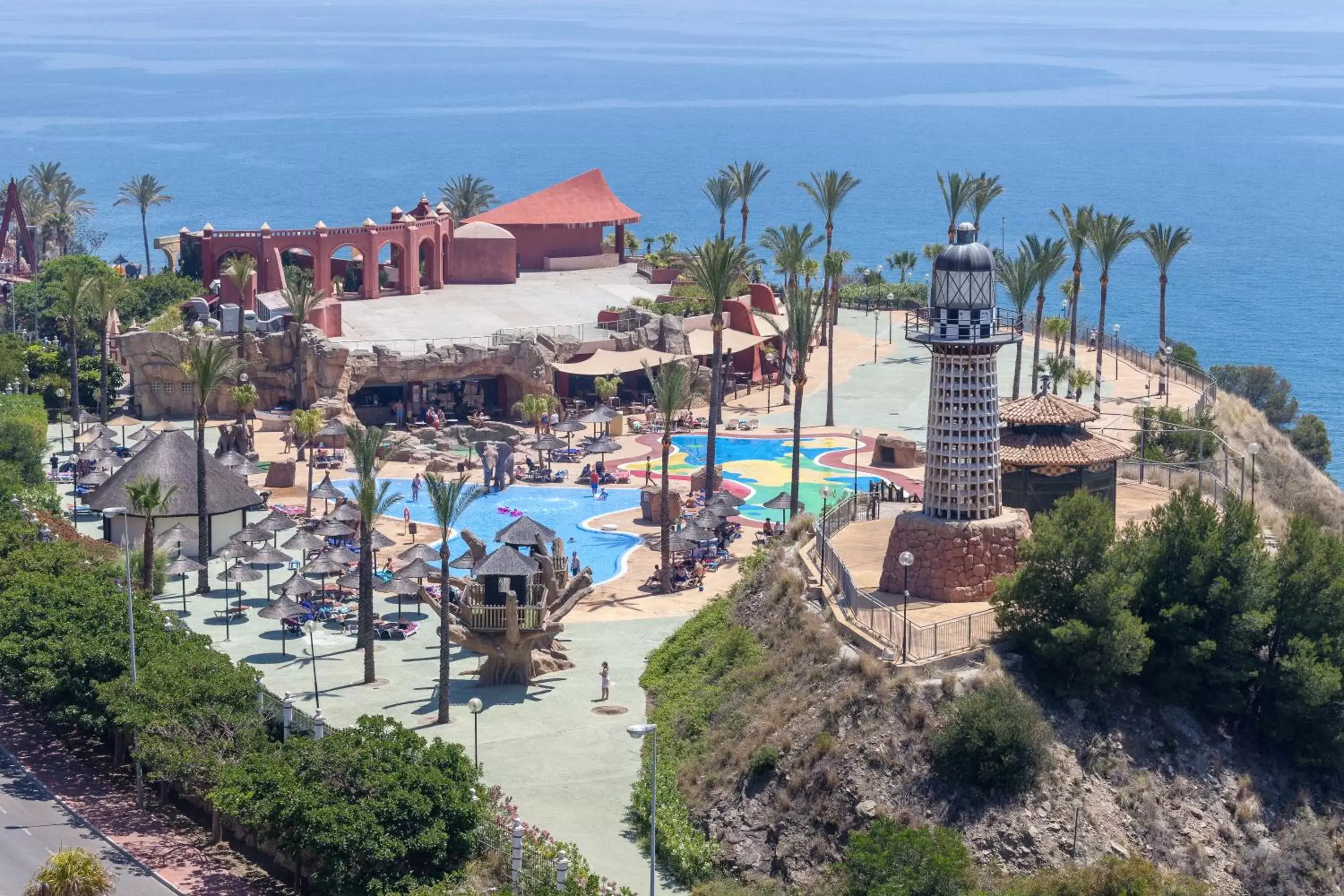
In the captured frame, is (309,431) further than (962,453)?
Yes

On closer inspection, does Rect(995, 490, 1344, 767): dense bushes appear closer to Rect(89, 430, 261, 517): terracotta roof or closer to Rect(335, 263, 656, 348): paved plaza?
Rect(89, 430, 261, 517): terracotta roof

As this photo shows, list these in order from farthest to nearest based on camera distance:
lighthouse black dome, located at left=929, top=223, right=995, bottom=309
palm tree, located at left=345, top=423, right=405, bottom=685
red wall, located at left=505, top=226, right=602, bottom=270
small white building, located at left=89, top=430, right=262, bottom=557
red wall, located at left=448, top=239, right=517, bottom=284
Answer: red wall, located at left=505, top=226, right=602, bottom=270
red wall, located at left=448, top=239, right=517, bottom=284
small white building, located at left=89, top=430, right=262, bottom=557
palm tree, located at left=345, top=423, right=405, bottom=685
lighthouse black dome, located at left=929, top=223, right=995, bottom=309

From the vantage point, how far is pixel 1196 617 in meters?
40.5

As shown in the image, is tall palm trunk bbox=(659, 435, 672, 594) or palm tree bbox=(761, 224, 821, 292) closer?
tall palm trunk bbox=(659, 435, 672, 594)

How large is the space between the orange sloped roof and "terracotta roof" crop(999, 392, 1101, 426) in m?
54.3

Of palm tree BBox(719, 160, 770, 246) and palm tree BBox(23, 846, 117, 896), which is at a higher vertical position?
palm tree BBox(719, 160, 770, 246)

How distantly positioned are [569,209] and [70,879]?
70.0 meters

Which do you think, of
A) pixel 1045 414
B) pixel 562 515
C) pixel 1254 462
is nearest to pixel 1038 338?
pixel 1254 462

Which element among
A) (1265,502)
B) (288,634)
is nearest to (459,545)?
(288,634)

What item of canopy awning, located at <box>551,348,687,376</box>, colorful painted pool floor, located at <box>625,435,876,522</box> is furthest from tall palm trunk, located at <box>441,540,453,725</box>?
canopy awning, located at <box>551,348,687,376</box>

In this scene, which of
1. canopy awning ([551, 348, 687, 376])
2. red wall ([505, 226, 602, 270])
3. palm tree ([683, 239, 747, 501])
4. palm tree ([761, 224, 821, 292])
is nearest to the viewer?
palm tree ([683, 239, 747, 501])

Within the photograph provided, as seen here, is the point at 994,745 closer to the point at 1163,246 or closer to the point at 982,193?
the point at 1163,246

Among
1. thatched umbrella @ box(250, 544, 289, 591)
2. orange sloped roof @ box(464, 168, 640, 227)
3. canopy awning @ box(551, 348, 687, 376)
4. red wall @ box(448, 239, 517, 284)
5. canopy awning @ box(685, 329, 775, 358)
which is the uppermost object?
orange sloped roof @ box(464, 168, 640, 227)

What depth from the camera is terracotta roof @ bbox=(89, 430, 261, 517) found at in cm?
5903
